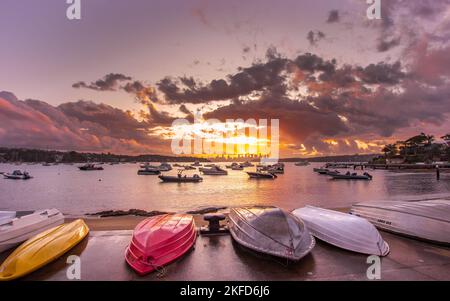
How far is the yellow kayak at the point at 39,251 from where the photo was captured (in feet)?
18.6

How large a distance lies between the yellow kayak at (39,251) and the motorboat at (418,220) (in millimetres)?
10561

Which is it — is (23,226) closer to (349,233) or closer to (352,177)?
(349,233)

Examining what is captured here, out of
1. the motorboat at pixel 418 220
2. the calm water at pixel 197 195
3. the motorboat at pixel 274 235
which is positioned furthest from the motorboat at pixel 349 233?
the calm water at pixel 197 195

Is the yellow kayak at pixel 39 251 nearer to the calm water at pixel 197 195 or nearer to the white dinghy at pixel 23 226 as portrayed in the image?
the white dinghy at pixel 23 226

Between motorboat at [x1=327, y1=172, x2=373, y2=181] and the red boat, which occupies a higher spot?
the red boat

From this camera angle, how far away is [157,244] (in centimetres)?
658

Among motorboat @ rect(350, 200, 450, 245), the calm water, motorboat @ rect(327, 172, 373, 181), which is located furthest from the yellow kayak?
motorboat @ rect(327, 172, 373, 181)

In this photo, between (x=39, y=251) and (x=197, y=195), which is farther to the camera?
(x=197, y=195)

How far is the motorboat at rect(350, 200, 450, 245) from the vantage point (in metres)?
7.87

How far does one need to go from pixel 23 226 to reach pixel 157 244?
502cm

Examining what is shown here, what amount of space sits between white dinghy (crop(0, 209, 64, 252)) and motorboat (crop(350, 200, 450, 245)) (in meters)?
12.3

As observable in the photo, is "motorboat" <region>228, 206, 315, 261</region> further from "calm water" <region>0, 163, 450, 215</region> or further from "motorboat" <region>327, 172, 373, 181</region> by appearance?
"motorboat" <region>327, 172, 373, 181</region>

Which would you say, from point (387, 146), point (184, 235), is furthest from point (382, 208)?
point (387, 146)

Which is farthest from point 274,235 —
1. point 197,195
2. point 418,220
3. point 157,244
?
point 197,195
